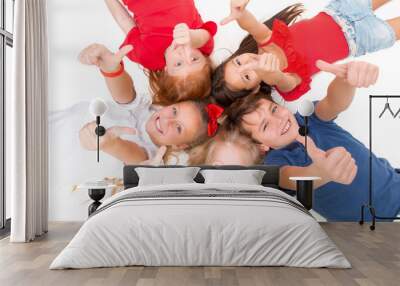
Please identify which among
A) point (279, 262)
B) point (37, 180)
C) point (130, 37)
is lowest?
point (279, 262)

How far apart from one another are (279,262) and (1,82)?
3.90 m

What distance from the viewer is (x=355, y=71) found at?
761cm

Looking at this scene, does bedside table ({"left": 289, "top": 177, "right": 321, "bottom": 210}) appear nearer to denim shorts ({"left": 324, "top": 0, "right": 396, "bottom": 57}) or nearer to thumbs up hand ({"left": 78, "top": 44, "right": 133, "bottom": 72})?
denim shorts ({"left": 324, "top": 0, "right": 396, "bottom": 57})

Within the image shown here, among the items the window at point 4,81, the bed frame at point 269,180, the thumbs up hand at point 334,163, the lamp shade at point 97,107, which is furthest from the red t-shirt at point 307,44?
the window at point 4,81

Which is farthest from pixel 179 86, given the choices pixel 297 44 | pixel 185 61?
pixel 297 44

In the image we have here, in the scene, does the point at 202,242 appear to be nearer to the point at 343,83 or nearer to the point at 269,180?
the point at 269,180

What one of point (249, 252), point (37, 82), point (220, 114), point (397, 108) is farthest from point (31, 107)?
point (397, 108)

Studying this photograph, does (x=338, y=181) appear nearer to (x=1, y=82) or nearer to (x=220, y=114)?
(x=220, y=114)

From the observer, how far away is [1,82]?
22.0ft

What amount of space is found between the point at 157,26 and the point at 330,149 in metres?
2.74

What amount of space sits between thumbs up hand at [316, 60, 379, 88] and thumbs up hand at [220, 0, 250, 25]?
3.92 feet

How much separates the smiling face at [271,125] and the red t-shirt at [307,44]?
0.77 ft

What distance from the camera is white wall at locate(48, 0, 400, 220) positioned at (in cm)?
761

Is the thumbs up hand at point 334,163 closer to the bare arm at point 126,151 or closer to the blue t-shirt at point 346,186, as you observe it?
the blue t-shirt at point 346,186
